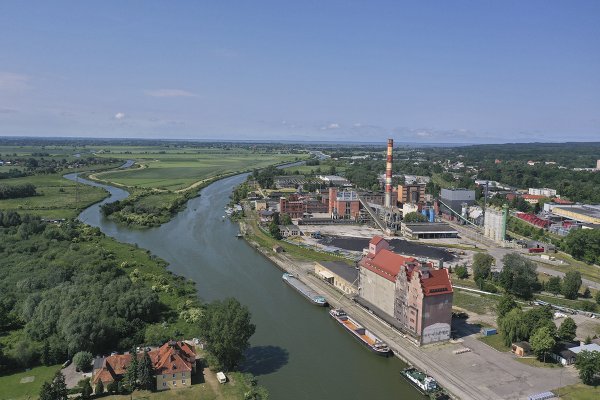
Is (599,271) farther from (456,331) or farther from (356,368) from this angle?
(356,368)

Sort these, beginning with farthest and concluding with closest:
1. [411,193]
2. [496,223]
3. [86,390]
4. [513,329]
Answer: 1. [411,193]
2. [496,223]
3. [513,329]
4. [86,390]

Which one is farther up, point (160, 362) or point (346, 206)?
point (346, 206)

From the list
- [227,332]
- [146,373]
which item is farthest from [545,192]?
[146,373]

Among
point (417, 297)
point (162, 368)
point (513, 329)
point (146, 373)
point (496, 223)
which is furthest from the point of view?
point (496, 223)

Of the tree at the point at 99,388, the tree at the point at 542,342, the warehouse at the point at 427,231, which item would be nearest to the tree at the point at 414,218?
the warehouse at the point at 427,231

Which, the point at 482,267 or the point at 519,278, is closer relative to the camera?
the point at 519,278

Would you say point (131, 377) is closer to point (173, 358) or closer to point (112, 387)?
point (112, 387)

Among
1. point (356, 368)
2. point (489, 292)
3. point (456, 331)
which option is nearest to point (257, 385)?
point (356, 368)
